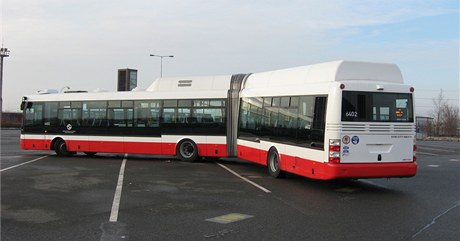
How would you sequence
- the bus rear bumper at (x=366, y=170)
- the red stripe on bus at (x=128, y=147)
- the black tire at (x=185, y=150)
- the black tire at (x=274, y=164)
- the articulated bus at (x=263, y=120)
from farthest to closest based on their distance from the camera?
the black tire at (x=185, y=150) < the red stripe on bus at (x=128, y=147) < the black tire at (x=274, y=164) < the articulated bus at (x=263, y=120) < the bus rear bumper at (x=366, y=170)

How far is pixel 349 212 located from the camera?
867 cm

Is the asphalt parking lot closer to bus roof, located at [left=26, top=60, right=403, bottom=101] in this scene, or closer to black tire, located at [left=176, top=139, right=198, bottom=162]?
bus roof, located at [left=26, top=60, right=403, bottom=101]

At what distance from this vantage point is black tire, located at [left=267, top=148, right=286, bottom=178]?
13.2 m

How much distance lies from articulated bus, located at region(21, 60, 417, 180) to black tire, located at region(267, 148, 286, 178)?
3 centimetres

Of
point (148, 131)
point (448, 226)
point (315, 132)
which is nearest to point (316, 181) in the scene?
point (315, 132)

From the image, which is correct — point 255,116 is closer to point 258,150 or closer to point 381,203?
point 258,150

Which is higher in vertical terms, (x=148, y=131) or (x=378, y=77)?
(x=378, y=77)

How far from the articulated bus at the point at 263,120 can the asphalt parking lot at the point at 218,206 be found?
2.87 ft

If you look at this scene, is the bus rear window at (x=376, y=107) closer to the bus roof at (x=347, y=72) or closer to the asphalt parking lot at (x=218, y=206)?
the bus roof at (x=347, y=72)

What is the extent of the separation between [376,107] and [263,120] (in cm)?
413

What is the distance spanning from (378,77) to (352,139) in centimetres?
195

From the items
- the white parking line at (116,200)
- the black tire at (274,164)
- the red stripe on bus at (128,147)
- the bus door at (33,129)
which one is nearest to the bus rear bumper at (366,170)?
the black tire at (274,164)

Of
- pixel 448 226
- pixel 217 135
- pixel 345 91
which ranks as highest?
pixel 345 91

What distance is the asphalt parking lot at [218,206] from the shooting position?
276 inches
